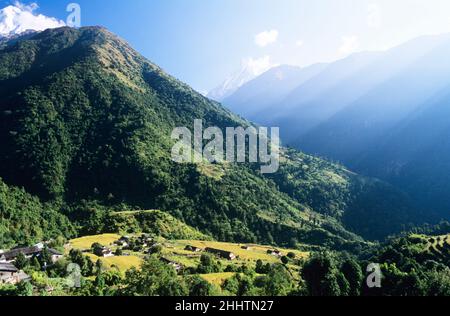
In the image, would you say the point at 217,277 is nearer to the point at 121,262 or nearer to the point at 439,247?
the point at 121,262

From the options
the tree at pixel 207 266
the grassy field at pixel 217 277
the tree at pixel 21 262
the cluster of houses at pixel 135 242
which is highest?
the cluster of houses at pixel 135 242

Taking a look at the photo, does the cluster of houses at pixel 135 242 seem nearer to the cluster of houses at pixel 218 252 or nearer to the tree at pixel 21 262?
the cluster of houses at pixel 218 252

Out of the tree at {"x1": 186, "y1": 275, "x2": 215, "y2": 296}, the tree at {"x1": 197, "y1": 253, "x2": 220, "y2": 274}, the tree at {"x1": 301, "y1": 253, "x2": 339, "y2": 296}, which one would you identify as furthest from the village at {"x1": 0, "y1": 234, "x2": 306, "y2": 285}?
the tree at {"x1": 186, "y1": 275, "x2": 215, "y2": 296}

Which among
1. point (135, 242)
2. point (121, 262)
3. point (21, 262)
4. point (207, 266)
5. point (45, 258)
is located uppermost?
point (135, 242)

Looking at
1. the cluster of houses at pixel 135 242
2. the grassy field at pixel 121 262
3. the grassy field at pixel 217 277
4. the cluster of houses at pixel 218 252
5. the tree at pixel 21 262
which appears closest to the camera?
the grassy field at pixel 217 277

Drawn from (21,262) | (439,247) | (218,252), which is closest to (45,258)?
(21,262)

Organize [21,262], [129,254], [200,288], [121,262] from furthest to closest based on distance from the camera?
[129,254]
[121,262]
[21,262]
[200,288]

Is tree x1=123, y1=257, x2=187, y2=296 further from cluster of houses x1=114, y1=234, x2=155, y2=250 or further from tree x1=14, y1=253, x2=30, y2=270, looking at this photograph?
cluster of houses x1=114, y1=234, x2=155, y2=250

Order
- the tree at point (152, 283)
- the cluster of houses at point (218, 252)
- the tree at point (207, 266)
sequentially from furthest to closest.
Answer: the cluster of houses at point (218, 252), the tree at point (207, 266), the tree at point (152, 283)

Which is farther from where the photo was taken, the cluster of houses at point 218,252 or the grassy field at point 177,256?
the cluster of houses at point 218,252

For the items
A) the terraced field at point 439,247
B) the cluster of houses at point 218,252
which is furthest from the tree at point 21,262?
the terraced field at point 439,247
